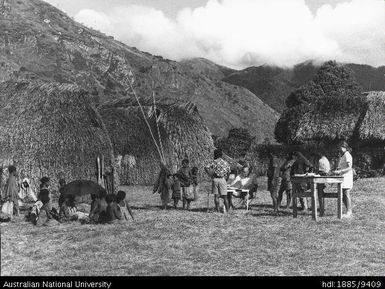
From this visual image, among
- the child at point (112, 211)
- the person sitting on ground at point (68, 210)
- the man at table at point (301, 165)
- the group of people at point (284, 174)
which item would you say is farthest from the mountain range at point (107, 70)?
the child at point (112, 211)

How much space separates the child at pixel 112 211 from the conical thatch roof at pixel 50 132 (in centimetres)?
678

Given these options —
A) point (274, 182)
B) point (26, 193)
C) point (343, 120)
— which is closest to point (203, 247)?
point (274, 182)

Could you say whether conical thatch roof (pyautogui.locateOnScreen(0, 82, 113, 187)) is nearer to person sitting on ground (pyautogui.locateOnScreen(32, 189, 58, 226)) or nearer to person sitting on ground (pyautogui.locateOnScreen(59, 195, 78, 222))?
person sitting on ground (pyautogui.locateOnScreen(59, 195, 78, 222))

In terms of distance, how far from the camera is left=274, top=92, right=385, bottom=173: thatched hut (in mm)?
23953

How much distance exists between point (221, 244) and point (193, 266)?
5.09ft

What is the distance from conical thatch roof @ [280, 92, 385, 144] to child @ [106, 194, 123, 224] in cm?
1548

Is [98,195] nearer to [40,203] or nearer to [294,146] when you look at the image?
[40,203]

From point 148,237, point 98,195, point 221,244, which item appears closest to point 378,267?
point 221,244

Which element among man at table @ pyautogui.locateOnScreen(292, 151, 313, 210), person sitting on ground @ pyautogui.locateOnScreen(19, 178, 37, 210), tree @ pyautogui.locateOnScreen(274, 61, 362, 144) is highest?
tree @ pyautogui.locateOnScreen(274, 61, 362, 144)

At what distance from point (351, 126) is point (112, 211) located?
53.7 feet

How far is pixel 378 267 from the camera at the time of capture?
25.7 ft

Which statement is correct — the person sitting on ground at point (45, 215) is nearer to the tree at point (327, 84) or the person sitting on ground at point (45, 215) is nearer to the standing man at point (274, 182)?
the standing man at point (274, 182)

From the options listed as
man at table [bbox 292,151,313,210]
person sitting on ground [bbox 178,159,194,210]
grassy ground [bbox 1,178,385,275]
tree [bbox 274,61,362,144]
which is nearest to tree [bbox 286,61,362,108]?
tree [bbox 274,61,362,144]

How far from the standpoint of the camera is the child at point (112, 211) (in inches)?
454
